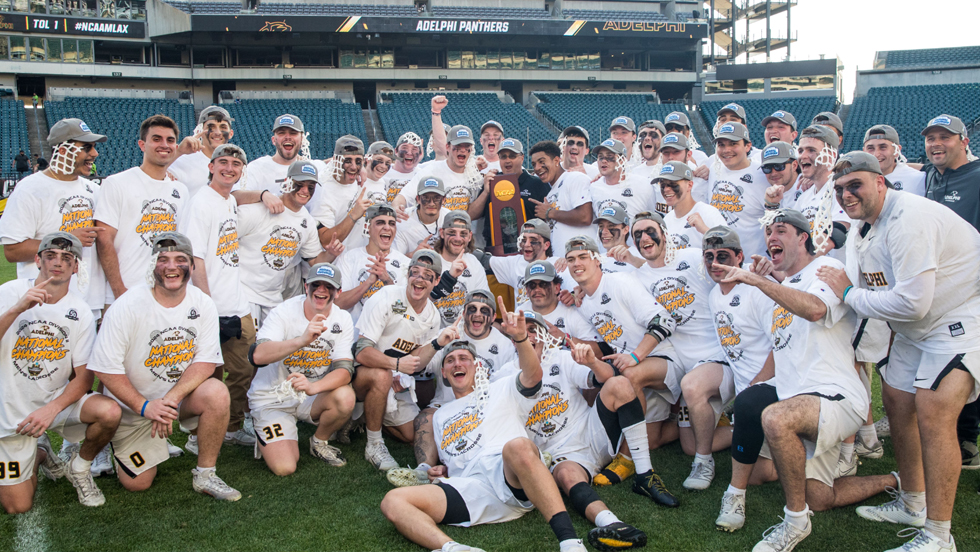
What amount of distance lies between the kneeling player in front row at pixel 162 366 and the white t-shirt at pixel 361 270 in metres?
1.54

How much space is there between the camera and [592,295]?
5980mm

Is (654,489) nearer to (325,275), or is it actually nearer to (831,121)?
(325,275)

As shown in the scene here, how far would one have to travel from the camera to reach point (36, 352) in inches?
194

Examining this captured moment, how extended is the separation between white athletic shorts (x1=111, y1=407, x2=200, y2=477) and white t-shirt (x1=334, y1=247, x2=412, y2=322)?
73.5 inches

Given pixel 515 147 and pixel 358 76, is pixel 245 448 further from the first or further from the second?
pixel 358 76

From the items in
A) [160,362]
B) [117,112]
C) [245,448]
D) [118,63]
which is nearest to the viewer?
[160,362]

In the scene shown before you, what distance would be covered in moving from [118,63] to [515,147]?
111 ft

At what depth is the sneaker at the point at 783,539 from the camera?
13.5 feet

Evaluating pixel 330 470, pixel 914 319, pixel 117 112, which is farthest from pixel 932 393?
pixel 117 112

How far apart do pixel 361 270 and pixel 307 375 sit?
1233mm

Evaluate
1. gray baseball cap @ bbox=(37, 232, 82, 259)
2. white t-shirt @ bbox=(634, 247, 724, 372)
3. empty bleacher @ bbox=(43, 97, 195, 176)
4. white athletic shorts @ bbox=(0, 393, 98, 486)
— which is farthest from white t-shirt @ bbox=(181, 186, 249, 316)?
empty bleacher @ bbox=(43, 97, 195, 176)

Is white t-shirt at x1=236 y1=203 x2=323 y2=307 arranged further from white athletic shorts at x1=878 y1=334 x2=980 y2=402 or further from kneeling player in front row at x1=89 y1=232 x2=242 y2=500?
white athletic shorts at x1=878 y1=334 x2=980 y2=402

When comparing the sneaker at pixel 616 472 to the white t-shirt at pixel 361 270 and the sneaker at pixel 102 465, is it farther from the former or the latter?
the sneaker at pixel 102 465

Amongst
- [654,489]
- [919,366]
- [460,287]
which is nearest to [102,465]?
[460,287]
